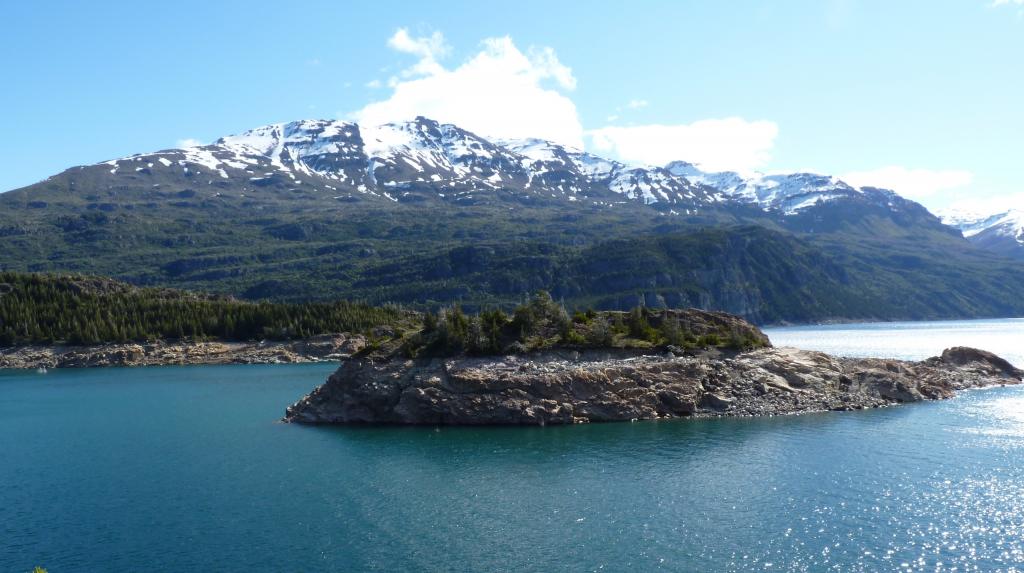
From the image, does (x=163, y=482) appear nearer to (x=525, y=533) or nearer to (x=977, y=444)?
(x=525, y=533)

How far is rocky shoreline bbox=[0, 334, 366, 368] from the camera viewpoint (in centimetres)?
14238

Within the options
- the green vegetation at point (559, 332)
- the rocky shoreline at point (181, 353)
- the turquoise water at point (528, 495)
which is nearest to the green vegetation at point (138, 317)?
the rocky shoreline at point (181, 353)

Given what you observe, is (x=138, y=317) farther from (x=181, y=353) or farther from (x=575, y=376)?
(x=575, y=376)

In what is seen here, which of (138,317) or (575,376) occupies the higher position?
(138,317)

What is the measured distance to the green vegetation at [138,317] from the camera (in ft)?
488

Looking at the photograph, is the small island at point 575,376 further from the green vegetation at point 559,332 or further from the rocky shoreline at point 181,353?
the rocky shoreline at point 181,353

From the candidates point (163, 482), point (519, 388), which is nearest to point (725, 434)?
point (519, 388)

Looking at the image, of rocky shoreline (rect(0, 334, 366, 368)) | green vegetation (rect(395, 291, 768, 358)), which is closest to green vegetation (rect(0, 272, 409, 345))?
rocky shoreline (rect(0, 334, 366, 368))

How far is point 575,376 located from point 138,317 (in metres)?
123

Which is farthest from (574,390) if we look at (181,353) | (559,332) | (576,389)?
(181,353)

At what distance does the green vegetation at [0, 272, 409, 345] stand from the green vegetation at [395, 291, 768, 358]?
276 feet

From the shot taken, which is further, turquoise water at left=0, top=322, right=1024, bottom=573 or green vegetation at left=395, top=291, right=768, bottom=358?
green vegetation at left=395, top=291, right=768, bottom=358

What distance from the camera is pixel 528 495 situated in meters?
46.1

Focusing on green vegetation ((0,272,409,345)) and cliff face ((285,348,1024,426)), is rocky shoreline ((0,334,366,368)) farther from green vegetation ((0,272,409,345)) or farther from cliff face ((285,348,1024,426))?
cliff face ((285,348,1024,426))
